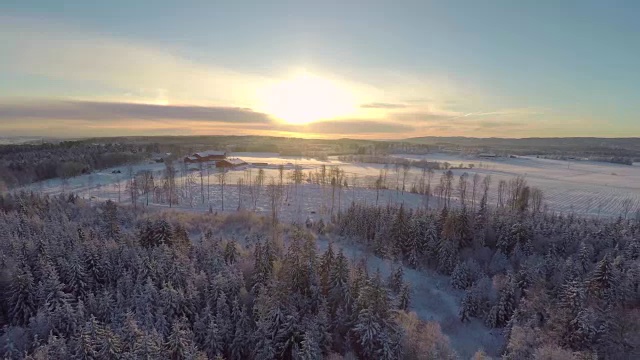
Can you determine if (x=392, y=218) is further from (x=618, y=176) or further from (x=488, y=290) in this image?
(x=618, y=176)

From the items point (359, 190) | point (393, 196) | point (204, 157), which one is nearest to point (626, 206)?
point (393, 196)

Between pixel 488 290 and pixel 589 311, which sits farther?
pixel 488 290

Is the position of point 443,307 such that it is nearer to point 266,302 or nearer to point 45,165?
point 266,302

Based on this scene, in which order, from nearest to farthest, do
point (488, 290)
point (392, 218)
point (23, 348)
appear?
point (23, 348) → point (488, 290) → point (392, 218)

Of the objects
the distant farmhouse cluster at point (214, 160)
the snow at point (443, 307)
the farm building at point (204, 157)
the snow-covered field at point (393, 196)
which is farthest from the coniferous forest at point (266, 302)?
the farm building at point (204, 157)

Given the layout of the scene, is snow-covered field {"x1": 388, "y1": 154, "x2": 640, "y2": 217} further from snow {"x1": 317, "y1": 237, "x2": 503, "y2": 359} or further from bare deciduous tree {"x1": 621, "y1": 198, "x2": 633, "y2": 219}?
snow {"x1": 317, "y1": 237, "x2": 503, "y2": 359}

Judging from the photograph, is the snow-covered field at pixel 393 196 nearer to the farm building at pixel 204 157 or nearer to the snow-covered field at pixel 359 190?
the snow-covered field at pixel 359 190

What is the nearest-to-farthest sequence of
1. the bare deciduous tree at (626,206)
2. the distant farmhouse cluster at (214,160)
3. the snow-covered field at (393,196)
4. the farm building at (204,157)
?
1. the snow-covered field at (393,196)
2. the bare deciduous tree at (626,206)
3. the distant farmhouse cluster at (214,160)
4. the farm building at (204,157)

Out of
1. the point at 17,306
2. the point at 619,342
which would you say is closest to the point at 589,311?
the point at 619,342

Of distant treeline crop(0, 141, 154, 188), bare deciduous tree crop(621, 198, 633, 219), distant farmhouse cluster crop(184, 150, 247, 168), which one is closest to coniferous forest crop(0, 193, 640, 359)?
bare deciduous tree crop(621, 198, 633, 219)
